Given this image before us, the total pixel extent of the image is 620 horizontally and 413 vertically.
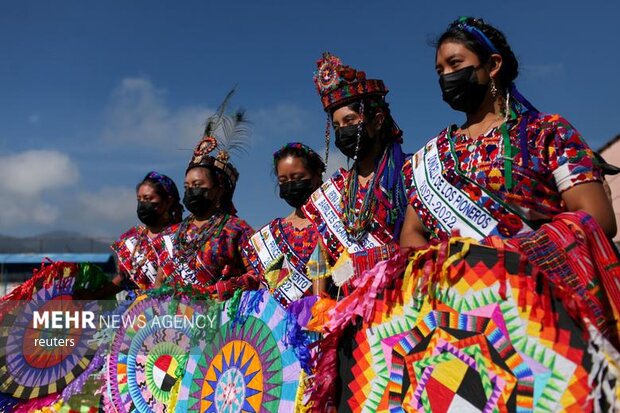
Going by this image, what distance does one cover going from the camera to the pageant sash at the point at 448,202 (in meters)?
2.34

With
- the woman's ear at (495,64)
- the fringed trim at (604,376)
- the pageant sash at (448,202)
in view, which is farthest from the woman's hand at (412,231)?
the fringed trim at (604,376)

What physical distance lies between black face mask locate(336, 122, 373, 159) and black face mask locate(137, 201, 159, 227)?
2977 millimetres

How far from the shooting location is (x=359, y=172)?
3.51m

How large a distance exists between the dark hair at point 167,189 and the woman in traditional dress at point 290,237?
1.76 metres

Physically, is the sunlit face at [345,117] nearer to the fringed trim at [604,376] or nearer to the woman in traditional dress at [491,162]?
the woman in traditional dress at [491,162]

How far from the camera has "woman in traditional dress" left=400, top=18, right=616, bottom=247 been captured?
2.22 metres

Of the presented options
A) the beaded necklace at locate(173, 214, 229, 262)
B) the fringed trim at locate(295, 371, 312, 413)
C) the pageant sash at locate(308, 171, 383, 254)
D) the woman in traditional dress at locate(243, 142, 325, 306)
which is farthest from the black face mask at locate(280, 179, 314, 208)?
the fringed trim at locate(295, 371, 312, 413)

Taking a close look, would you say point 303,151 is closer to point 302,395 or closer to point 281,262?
point 281,262

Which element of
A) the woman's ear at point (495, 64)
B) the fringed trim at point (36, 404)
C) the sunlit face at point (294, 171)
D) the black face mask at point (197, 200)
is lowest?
the fringed trim at point (36, 404)

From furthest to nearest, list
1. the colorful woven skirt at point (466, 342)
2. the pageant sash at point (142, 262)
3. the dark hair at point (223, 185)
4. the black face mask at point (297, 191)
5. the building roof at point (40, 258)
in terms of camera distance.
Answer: the building roof at point (40, 258)
the pageant sash at point (142, 262)
the dark hair at point (223, 185)
the black face mask at point (297, 191)
the colorful woven skirt at point (466, 342)

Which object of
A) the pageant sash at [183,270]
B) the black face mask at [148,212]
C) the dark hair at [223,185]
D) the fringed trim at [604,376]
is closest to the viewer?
the fringed trim at [604,376]

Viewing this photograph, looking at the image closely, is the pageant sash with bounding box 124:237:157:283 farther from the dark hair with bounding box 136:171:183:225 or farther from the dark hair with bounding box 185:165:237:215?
the dark hair with bounding box 185:165:237:215

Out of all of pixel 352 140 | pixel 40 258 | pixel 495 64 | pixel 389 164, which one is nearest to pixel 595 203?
pixel 495 64

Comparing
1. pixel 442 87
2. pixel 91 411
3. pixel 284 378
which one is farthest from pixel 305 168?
pixel 91 411
